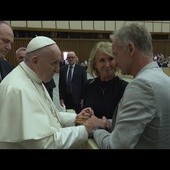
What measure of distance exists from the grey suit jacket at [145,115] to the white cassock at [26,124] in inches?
17.0

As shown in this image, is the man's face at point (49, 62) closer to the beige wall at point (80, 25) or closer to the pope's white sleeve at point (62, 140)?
the pope's white sleeve at point (62, 140)

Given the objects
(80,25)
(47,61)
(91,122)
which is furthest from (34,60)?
(80,25)

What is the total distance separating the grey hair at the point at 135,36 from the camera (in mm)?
1811

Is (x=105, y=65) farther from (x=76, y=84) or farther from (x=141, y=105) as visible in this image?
(x=76, y=84)

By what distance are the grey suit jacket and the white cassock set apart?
17.0 inches

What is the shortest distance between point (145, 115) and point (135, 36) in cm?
54

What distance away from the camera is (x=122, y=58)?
6.17 ft

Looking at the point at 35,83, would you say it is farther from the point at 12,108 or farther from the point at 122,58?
the point at 122,58

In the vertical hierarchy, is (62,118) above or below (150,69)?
below

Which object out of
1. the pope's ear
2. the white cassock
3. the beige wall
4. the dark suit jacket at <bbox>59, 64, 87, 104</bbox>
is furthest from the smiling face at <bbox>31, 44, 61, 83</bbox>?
the beige wall

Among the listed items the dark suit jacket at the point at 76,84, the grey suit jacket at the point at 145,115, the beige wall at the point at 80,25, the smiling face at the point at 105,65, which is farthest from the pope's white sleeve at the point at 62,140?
the beige wall at the point at 80,25
